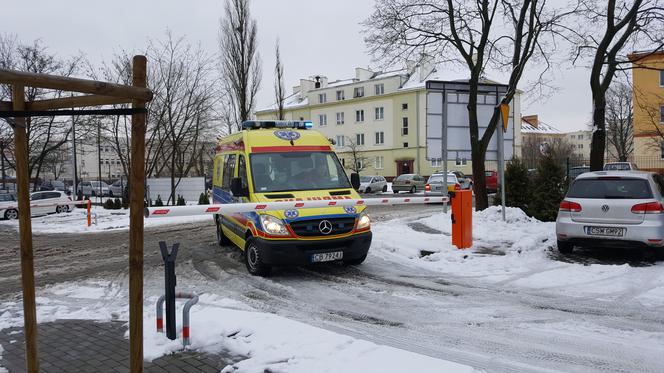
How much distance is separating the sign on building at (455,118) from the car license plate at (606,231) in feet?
21.2

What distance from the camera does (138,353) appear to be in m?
3.09

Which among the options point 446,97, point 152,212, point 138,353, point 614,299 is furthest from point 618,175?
point 138,353

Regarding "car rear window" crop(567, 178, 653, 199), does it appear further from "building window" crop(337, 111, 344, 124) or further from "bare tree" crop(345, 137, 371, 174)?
"building window" crop(337, 111, 344, 124)

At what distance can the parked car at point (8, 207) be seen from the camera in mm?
22558

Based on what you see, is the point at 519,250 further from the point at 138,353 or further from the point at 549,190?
the point at 138,353

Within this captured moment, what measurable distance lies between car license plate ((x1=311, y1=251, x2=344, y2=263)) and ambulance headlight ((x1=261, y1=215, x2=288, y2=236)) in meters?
0.60

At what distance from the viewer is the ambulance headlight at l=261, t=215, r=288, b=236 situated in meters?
7.76

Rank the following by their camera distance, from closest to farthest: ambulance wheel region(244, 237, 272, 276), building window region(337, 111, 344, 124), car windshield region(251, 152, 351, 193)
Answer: ambulance wheel region(244, 237, 272, 276) < car windshield region(251, 152, 351, 193) < building window region(337, 111, 344, 124)

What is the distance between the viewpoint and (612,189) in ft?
29.7

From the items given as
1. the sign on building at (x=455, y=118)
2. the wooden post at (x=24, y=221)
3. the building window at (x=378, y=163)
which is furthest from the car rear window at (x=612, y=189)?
the building window at (x=378, y=163)

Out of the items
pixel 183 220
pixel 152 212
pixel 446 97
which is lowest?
pixel 183 220

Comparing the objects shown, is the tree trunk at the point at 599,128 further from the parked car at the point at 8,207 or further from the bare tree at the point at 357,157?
the bare tree at the point at 357,157

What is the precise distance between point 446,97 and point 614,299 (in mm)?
9423

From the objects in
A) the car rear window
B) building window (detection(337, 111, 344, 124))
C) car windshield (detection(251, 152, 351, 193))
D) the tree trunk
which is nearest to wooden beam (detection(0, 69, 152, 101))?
car windshield (detection(251, 152, 351, 193))
